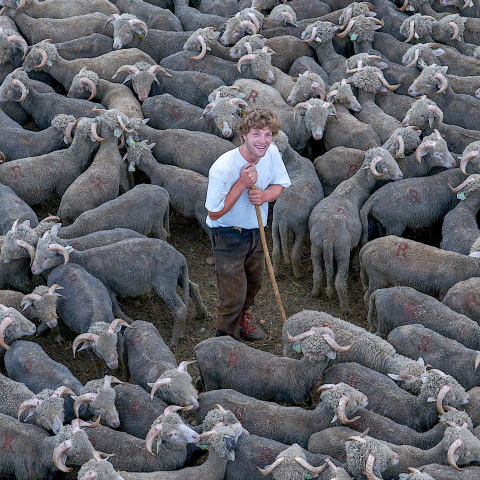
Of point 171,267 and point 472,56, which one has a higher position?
point 472,56

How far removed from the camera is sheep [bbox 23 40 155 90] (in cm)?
1246

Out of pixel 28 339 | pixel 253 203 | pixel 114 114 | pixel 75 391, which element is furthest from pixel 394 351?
pixel 114 114

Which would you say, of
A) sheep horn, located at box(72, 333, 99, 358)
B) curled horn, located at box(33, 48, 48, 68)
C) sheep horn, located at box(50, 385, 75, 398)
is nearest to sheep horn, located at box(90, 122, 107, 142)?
curled horn, located at box(33, 48, 48, 68)

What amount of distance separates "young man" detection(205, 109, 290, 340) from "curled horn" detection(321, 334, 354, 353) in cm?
125

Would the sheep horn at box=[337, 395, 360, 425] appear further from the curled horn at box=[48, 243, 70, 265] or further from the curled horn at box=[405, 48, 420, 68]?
the curled horn at box=[405, 48, 420, 68]

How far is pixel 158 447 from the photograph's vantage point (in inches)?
257

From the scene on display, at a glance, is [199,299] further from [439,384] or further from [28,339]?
[439,384]

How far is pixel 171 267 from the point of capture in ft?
28.4

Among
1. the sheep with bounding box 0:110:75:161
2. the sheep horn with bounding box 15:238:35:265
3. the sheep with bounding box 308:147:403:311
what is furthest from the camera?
the sheep with bounding box 0:110:75:161

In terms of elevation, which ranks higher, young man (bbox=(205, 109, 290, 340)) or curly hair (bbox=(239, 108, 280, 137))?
curly hair (bbox=(239, 108, 280, 137))

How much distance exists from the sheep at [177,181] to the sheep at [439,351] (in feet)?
10.9

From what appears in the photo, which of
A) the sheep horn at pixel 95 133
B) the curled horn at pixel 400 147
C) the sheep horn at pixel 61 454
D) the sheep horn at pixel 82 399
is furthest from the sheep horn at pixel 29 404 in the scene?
the curled horn at pixel 400 147

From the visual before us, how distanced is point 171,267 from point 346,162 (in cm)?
332

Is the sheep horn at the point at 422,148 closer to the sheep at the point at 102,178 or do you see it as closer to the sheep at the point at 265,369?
the sheep at the point at 102,178
